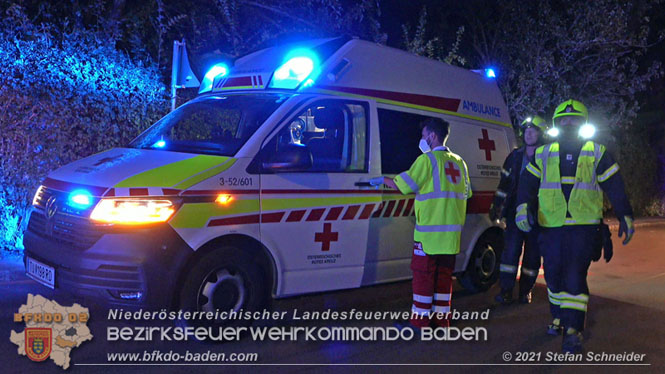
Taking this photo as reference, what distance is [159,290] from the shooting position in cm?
454

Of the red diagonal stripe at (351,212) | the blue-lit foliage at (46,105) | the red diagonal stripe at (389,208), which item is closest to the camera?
the red diagonal stripe at (351,212)

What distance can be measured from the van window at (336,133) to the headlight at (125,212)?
1.53m

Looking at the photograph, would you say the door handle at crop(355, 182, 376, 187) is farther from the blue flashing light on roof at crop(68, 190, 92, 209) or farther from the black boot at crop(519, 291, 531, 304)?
the black boot at crop(519, 291, 531, 304)

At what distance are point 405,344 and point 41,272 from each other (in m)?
2.82

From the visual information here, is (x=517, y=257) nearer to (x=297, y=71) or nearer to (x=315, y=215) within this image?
(x=315, y=215)

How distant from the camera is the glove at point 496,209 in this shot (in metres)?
6.92

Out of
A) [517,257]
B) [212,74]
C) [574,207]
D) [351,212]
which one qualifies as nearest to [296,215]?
[351,212]

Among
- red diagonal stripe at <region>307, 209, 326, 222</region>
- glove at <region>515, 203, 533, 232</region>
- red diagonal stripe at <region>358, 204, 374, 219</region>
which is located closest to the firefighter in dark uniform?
glove at <region>515, 203, 533, 232</region>

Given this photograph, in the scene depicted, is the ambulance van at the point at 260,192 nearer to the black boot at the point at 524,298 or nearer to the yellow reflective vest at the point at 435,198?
the yellow reflective vest at the point at 435,198

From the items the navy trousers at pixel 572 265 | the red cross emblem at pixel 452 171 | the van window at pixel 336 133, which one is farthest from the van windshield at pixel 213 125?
the navy trousers at pixel 572 265

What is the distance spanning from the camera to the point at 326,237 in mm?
5461

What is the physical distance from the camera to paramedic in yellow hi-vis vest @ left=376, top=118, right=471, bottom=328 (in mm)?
5367

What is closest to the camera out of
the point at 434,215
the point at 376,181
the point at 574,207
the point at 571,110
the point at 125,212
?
the point at 125,212

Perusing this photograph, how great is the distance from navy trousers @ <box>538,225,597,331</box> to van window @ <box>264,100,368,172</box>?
5.59 feet
